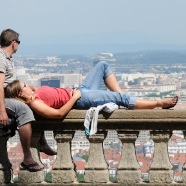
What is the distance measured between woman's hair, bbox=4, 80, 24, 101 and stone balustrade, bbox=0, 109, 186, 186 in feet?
1.05

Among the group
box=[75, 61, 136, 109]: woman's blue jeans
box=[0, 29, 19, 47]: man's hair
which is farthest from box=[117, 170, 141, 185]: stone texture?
box=[0, 29, 19, 47]: man's hair

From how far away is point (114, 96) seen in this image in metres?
7.61

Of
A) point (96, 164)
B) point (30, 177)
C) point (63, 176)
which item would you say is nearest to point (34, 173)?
point (30, 177)

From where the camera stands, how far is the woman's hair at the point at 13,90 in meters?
7.41

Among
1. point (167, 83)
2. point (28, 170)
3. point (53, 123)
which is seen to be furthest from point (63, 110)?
point (167, 83)

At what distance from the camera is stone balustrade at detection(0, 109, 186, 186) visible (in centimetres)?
723

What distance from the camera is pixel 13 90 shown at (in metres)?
7.41

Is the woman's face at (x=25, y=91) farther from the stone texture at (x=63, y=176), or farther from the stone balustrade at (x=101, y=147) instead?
the stone texture at (x=63, y=176)

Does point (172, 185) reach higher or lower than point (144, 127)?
lower

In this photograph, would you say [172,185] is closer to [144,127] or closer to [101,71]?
[144,127]

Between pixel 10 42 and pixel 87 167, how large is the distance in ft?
4.51

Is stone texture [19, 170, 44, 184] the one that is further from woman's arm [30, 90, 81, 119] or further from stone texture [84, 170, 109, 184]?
woman's arm [30, 90, 81, 119]

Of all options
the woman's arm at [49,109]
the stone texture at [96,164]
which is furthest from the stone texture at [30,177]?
the woman's arm at [49,109]

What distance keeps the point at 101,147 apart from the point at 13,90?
0.97m
